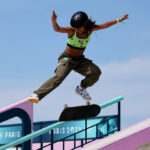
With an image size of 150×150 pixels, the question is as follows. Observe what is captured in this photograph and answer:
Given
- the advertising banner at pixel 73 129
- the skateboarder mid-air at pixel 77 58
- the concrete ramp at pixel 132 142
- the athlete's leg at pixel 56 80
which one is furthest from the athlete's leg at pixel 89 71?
the advertising banner at pixel 73 129

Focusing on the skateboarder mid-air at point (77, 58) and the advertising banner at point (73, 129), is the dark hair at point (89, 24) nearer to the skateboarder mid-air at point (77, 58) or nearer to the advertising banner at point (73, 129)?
the skateboarder mid-air at point (77, 58)

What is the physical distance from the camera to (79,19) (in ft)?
23.3

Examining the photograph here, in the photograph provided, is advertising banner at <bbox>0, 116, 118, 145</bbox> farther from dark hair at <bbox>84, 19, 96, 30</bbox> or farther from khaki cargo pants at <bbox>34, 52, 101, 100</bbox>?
dark hair at <bbox>84, 19, 96, 30</bbox>

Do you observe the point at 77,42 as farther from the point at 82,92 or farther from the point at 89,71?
the point at 82,92

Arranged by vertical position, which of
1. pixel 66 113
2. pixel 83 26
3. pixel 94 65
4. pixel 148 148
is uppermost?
pixel 83 26

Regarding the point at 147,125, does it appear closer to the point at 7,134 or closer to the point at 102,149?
the point at 102,149

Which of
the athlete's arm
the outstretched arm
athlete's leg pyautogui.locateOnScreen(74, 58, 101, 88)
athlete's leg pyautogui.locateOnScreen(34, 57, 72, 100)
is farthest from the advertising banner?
the athlete's arm

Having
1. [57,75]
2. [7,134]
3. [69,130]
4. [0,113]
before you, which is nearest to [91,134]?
[69,130]

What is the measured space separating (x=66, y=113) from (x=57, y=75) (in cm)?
80

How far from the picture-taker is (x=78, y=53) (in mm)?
7363

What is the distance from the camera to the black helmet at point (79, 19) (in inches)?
280

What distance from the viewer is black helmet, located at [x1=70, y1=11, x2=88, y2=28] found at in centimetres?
711

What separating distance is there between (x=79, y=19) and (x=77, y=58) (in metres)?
0.69

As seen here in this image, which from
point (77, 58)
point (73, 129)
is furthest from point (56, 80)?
point (73, 129)
